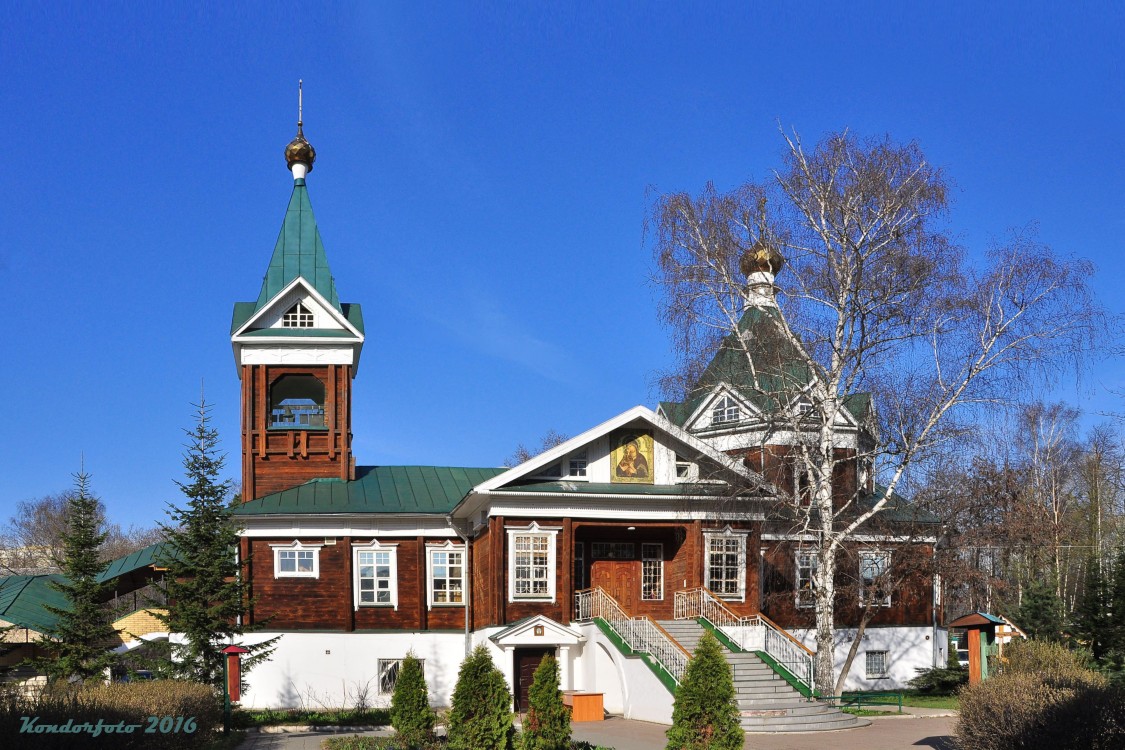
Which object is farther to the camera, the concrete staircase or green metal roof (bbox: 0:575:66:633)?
green metal roof (bbox: 0:575:66:633)

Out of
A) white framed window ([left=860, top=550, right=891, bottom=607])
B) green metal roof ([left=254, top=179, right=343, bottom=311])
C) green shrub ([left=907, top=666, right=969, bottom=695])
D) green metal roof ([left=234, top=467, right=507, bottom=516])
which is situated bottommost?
green shrub ([left=907, top=666, right=969, bottom=695])

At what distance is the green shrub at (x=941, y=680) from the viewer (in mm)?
30016

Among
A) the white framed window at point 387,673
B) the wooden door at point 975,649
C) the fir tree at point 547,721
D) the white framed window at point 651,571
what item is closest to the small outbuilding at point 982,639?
the wooden door at point 975,649

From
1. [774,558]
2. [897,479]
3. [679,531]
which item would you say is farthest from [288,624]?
[897,479]

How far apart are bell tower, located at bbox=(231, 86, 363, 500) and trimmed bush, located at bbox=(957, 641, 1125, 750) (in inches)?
796

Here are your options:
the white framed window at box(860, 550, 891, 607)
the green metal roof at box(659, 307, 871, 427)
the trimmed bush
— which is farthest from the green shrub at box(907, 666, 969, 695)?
the trimmed bush

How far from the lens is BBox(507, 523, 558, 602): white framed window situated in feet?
90.6

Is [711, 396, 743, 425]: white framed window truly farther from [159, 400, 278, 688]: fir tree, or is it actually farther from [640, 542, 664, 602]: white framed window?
[159, 400, 278, 688]: fir tree

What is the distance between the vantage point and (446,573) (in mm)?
30719

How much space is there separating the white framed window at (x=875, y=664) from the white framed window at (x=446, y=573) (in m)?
11.4

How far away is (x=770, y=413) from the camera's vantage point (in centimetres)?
2519

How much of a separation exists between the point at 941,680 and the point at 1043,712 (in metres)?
18.2

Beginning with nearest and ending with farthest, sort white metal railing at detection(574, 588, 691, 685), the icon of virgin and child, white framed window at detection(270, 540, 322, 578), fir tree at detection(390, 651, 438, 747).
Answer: fir tree at detection(390, 651, 438, 747), white metal railing at detection(574, 588, 691, 685), the icon of virgin and child, white framed window at detection(270, 540, 322, 578)

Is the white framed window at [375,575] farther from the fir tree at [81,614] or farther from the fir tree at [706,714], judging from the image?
the fir tree at [706,714]
